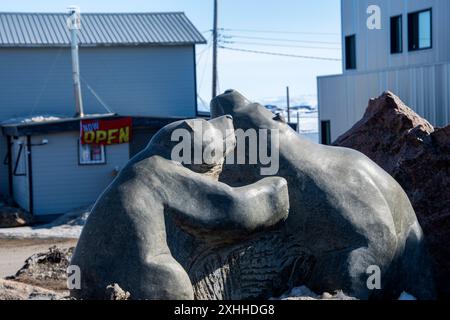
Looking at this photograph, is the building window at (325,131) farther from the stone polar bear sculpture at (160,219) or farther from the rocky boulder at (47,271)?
the stone polar bear sculpture at (160,219)

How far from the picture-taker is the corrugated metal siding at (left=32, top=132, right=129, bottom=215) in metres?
22.2

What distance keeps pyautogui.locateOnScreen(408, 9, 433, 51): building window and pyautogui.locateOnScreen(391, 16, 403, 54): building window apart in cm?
48

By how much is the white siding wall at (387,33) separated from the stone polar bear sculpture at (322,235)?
14.0 metres

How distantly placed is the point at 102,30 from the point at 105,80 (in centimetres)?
165

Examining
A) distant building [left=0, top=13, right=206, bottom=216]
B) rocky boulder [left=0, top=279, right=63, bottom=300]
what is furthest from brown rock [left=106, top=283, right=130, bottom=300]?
distant building [left=0, top=13, right=206, bottom=216]

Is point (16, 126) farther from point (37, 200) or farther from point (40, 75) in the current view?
point (40, 75)

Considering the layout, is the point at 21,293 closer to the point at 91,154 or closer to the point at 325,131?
the point at 91,154

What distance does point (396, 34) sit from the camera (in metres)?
21.7

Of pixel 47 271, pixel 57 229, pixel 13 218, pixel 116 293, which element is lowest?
pixel 57 229

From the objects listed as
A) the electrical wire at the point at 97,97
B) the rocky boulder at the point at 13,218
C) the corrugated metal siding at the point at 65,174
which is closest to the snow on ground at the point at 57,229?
the rocky boulder at the point at 13,218

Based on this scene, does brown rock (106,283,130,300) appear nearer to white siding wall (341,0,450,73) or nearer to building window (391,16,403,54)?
white siding wall (341,0,450,73)

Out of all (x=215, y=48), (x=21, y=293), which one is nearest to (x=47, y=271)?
(x=21, y=293)

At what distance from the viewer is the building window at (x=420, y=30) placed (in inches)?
792

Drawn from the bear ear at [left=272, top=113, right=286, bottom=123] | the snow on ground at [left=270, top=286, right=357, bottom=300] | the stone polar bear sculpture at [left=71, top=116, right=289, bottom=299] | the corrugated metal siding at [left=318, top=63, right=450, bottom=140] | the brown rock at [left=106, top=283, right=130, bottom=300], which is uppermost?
the corrugated metal siding at [left=318, top=63, right=450, bottom=140]
